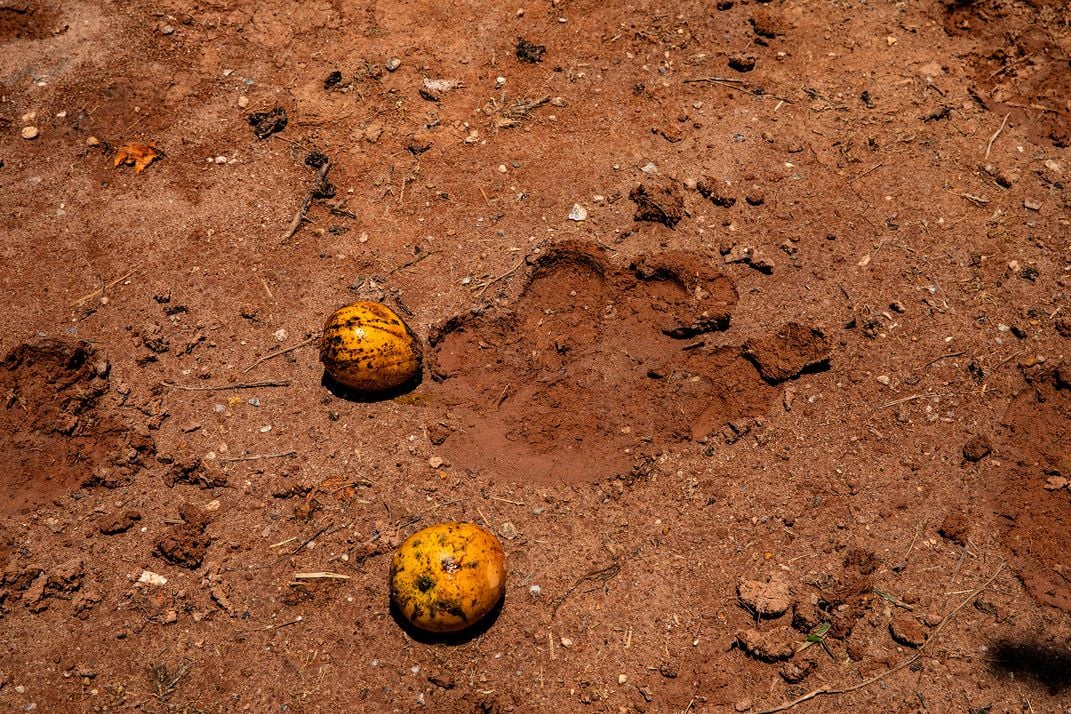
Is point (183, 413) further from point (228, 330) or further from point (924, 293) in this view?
point (924, 293)

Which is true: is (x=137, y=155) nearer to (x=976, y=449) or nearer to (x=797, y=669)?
(x=797, y=669)

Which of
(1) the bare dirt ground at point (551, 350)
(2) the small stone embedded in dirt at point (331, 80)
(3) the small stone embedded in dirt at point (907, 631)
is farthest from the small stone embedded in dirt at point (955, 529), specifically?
(2) the small stone embedded in dirt at point (331, 80)

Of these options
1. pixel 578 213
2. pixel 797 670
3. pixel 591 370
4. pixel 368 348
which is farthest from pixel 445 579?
pixel 578 213

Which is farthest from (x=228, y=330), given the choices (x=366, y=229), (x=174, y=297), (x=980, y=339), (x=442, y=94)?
(x=980, y=339)

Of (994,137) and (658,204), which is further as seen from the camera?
(994,137)

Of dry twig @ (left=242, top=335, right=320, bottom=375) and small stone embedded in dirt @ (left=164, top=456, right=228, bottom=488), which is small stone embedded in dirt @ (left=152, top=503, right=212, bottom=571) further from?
dry twig @ (left=242, top=335, right=320, bottom=375)

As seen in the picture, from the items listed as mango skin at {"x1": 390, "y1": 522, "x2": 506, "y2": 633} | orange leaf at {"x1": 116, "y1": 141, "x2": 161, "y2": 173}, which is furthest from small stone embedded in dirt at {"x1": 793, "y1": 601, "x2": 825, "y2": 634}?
orange leaf at {"x1": 116, "y1": 141, "x2": 161, "y2": 173}
